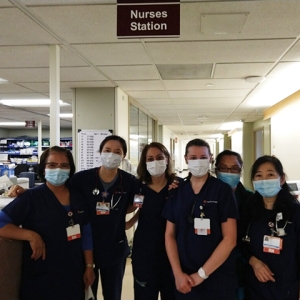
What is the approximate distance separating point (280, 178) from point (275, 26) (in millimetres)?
1208

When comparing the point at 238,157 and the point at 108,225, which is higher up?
the point at 238,157

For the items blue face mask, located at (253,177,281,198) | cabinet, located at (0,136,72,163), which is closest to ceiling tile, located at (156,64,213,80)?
blue face mask, located at (253,177,281,198)

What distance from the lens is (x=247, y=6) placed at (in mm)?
2002

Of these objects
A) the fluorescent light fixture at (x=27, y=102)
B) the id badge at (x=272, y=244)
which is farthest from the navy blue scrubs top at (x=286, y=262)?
the fluorescent light fixture at (x=27, y=102)

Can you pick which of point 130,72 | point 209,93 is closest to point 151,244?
point 130,72

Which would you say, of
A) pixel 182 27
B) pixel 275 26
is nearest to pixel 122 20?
pixel 182 27

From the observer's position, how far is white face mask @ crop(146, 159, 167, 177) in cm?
219

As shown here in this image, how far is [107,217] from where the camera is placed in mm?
2129

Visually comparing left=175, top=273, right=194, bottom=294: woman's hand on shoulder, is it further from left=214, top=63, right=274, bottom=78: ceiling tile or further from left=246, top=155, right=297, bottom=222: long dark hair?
left=214, top=63, right=274, bottom=78: ceiling tile

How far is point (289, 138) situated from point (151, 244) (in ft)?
14.2

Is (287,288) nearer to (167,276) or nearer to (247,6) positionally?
(167,276)

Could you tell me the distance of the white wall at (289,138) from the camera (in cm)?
504

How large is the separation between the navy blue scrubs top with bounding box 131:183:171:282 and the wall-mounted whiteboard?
7.80 feet

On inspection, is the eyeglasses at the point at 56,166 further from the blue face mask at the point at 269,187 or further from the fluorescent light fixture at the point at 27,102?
the fluorescent light fixture at the point at 27,102
